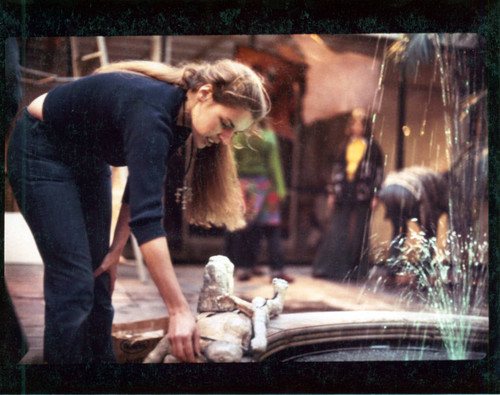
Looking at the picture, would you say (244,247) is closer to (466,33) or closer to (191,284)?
(191,284)

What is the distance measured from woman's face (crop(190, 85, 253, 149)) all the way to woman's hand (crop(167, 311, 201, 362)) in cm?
77

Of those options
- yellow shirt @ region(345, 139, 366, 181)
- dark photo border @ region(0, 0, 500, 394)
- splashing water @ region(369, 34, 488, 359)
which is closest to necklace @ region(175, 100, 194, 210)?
dark photo border @ region(0, 0, 500, 394)

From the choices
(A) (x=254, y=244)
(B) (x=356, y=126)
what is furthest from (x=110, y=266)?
(B) (x=356, y=126)

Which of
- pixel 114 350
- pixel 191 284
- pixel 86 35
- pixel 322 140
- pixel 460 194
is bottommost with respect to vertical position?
pixel 114 350

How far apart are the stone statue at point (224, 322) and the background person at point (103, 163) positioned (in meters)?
0.09

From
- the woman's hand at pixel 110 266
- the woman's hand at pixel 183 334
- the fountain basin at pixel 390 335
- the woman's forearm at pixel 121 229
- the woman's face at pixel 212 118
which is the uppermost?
the woman's face at pixel 212 118

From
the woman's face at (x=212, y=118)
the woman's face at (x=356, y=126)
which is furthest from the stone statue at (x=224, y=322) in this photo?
the woman's face at (x=356, y=126)

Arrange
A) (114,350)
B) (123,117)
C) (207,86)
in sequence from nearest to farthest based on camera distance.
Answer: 1. (123,117)
2. (207,86)
3. (114,350)

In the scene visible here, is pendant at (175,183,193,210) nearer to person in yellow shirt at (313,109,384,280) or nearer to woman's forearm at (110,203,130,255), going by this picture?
woman's forearm at (110,203,130,255)

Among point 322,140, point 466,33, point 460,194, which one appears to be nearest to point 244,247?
point 322,140

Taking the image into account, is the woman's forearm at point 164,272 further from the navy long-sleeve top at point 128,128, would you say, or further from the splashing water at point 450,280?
the splashing water at point 450,280

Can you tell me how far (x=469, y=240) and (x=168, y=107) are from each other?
1.69 metres

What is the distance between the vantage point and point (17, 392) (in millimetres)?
2496

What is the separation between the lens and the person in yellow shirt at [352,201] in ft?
8.73
